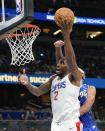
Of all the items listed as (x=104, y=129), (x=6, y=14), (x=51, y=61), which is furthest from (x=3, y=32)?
(x=51, y=61)

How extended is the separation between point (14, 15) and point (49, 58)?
579 inches

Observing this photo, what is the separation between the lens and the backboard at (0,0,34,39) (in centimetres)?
489

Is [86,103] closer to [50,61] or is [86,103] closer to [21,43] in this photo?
[21,43]

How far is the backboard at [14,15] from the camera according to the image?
489cm

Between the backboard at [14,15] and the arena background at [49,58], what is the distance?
1064 centimetres

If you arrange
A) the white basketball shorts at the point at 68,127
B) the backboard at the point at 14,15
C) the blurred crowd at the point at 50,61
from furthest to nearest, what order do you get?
the blurred crowd at the point at 50,61 < the backboard at the point at 14,15 < the white basketball shorts at the point at 68,127

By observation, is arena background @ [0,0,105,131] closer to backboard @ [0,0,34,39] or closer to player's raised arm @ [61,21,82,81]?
backboard @ [0,0,34,39]

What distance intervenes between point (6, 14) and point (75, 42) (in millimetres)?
16985

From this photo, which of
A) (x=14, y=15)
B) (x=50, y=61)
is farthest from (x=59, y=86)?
(x=50, y=61)

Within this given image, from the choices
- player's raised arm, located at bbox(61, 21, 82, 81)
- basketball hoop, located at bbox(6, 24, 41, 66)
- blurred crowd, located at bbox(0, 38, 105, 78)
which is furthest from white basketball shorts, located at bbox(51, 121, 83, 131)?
blurred crowd, located at bbox(0, 38, 105, 78)

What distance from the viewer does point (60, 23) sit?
3496 millimetres

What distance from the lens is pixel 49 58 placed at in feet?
66.3

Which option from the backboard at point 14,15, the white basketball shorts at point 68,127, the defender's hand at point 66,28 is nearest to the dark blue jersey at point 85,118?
the white basketball shorts at point 68,127

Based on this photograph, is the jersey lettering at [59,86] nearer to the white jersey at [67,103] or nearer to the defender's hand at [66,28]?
the white jersey at [67,103]
